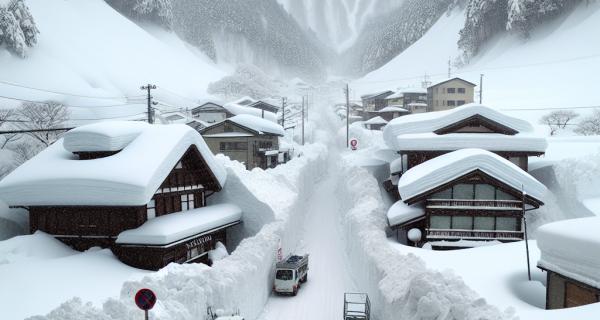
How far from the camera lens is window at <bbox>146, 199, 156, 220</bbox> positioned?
661 inches

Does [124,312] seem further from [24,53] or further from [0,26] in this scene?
[24,53]

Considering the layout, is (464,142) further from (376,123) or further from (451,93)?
(376,123)

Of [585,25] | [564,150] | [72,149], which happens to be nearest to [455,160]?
[564,150]

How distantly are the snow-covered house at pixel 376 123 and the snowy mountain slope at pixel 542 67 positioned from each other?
1477cm

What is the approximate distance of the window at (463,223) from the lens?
1984 cm

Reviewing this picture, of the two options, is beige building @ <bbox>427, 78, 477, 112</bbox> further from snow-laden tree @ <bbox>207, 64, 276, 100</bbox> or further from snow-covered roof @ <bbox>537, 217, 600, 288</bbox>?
snow-covered roof @ <bbox>537, 217, 600, 288</bbox>

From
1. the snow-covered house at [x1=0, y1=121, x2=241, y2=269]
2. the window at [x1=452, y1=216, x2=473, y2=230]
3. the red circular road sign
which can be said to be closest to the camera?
the red circular road sign

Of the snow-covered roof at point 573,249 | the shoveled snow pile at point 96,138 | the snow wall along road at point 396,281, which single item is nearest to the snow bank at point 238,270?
the snow wall along road at point 396,281

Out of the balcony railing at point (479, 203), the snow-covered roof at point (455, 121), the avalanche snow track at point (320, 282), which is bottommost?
the avalanche snow track at point (320, 282)

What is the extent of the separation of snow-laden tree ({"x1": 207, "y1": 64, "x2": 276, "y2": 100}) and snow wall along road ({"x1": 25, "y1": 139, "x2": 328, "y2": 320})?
53.9 m

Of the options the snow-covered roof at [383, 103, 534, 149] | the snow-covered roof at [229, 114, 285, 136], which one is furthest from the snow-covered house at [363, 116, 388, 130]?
the snow-covered roof at [383, 103, 534, 149]

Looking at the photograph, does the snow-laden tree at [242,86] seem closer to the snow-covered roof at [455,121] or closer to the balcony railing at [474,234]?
the snow-covered roof at [455,121]

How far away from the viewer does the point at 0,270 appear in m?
12.0

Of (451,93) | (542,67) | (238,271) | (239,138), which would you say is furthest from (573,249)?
(542,67)
